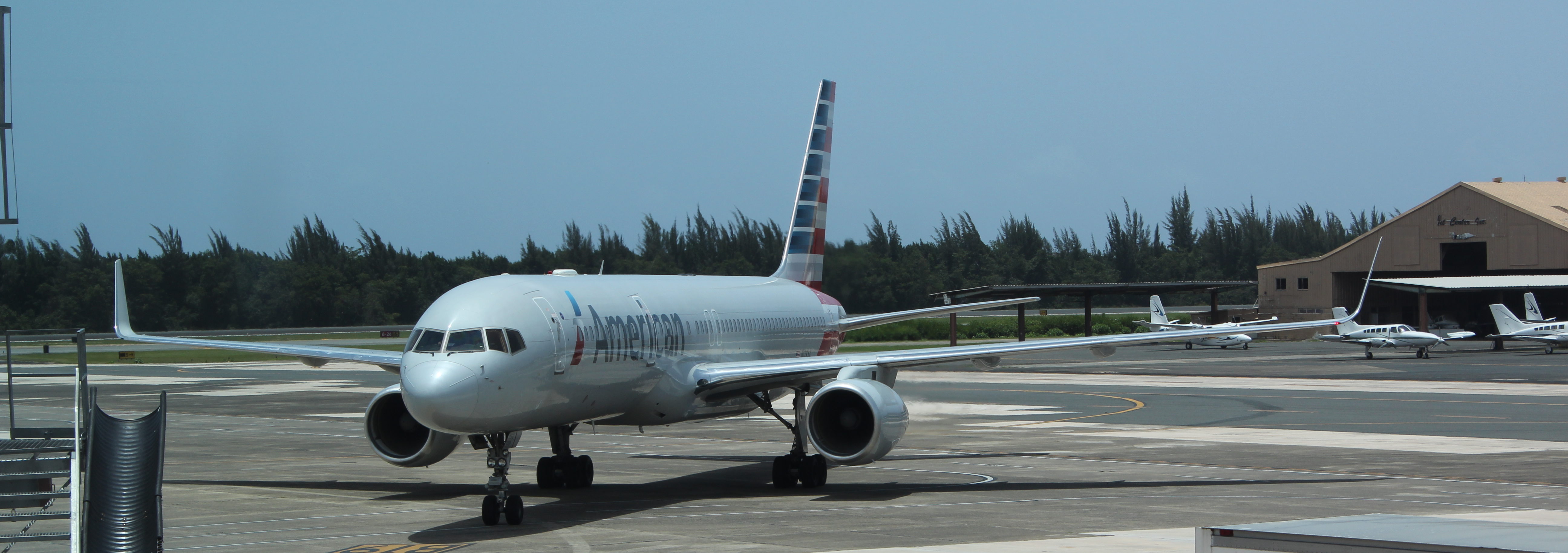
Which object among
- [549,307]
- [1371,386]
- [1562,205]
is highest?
[1562,205]

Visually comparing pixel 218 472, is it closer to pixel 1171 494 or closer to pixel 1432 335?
pixel 1171 494

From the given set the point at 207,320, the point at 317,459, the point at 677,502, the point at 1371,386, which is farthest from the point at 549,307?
the point at 207,320

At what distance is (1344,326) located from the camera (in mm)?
73250

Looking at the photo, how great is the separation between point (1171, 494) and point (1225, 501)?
1.07m

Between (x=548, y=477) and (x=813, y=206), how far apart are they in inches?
416

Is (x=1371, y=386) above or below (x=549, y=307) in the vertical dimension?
below

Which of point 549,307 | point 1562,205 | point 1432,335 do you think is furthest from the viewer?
point 1562,205

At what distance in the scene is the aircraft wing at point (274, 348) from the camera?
20.8 m

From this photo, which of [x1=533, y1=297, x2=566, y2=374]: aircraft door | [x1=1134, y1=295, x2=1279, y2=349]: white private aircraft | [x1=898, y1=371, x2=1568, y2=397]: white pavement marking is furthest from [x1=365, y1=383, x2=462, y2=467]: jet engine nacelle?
[x1=1134, y1=295, x2=1279, y2=349]: white private aircraft

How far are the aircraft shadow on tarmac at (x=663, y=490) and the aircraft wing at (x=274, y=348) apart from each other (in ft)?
6.76

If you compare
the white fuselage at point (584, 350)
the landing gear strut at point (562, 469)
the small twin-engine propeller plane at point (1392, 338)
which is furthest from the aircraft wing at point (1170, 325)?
the landing gear strut at point (562, 469)

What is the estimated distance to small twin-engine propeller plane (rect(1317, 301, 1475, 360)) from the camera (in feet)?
220

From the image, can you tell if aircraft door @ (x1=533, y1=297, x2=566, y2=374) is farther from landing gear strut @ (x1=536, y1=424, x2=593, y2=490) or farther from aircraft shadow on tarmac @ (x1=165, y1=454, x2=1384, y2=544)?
landing gear strut @ (x1=536, y1=424, x2=593, y2=490)

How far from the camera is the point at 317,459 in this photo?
2691cm
